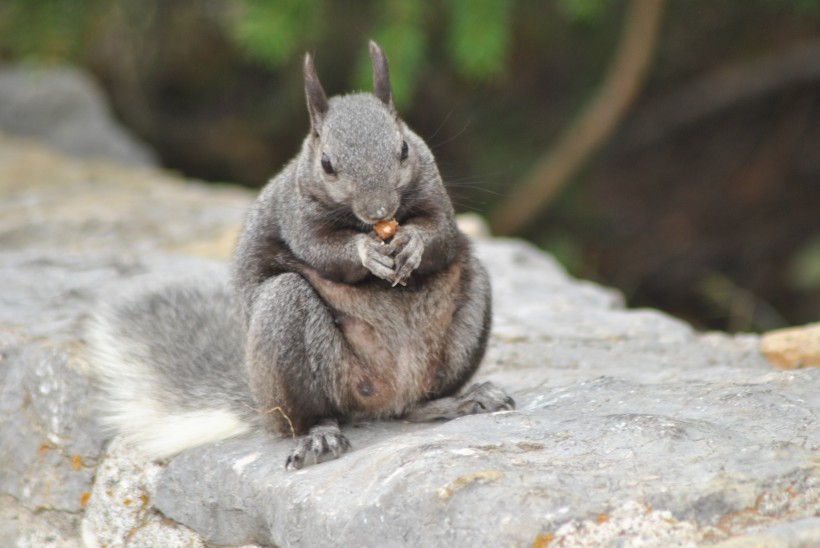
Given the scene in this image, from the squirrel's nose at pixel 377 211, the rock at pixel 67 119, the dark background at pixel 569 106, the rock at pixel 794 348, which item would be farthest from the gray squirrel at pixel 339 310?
the rock at pixel 67 119

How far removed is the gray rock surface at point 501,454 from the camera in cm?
245

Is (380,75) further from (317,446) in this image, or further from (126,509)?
(126,509)

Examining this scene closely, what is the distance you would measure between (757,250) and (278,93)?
3591mm

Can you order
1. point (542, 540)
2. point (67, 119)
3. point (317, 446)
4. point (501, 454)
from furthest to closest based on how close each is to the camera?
point (67, 119)
point (317, 446)
point (501, 454)
point (542, 540)

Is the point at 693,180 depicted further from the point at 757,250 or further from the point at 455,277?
the point at 455,277

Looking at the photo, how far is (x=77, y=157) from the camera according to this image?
7.32 metres

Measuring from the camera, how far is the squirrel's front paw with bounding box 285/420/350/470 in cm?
305

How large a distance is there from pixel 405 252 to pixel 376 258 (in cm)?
9

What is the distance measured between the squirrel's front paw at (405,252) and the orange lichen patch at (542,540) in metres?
1.03

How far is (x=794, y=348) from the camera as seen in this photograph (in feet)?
12.9

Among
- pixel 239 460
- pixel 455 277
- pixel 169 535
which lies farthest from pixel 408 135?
pixel 169 535

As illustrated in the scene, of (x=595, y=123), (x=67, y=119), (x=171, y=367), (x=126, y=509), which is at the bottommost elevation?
(x=67, y=119)

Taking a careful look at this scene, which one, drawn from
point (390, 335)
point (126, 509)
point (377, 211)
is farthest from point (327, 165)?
point (126, 509)

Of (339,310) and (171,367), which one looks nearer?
(339,310)
